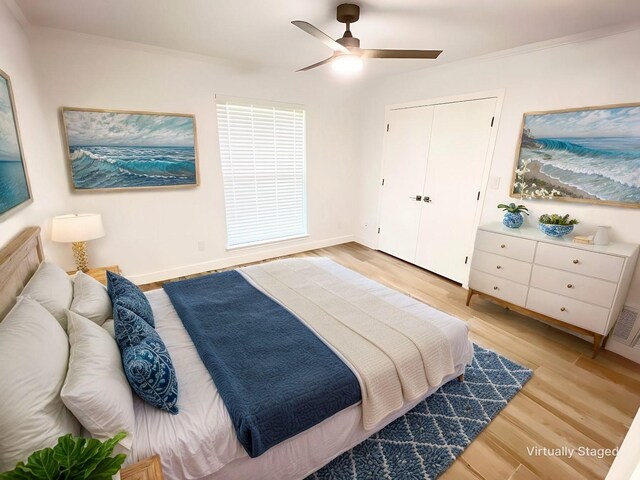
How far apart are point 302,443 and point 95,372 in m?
0.89

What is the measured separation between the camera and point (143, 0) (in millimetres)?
2031

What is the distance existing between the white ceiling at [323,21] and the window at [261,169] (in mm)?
879

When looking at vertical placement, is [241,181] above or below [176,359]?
above

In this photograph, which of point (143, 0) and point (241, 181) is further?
point (241, 181)

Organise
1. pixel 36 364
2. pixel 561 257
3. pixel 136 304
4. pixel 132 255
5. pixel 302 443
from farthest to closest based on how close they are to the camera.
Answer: pixel 132 255 < pixel 561 257 < pixel 136 304 < pixel 302 443 < pixel 36 364

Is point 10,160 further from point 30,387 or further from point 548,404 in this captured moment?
point 548,404

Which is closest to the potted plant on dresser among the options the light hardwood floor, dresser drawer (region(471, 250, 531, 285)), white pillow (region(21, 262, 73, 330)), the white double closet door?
dresser drawer (region(471, 250, 531, 285))

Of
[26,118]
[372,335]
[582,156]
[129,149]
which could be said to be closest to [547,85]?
[582,156]

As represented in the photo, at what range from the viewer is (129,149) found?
3061 millimetres

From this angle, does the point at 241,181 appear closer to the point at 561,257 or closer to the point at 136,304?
the point at 136,304

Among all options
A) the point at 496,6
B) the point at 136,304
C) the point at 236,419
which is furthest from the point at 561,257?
the point at 136,304

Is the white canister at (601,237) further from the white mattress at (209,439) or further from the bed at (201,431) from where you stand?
the white mattress at (209,439)

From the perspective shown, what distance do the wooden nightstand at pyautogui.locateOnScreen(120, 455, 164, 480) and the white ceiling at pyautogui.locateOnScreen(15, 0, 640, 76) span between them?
8.34 ft

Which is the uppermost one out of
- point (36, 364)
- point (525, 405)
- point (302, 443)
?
point (36, 364)
